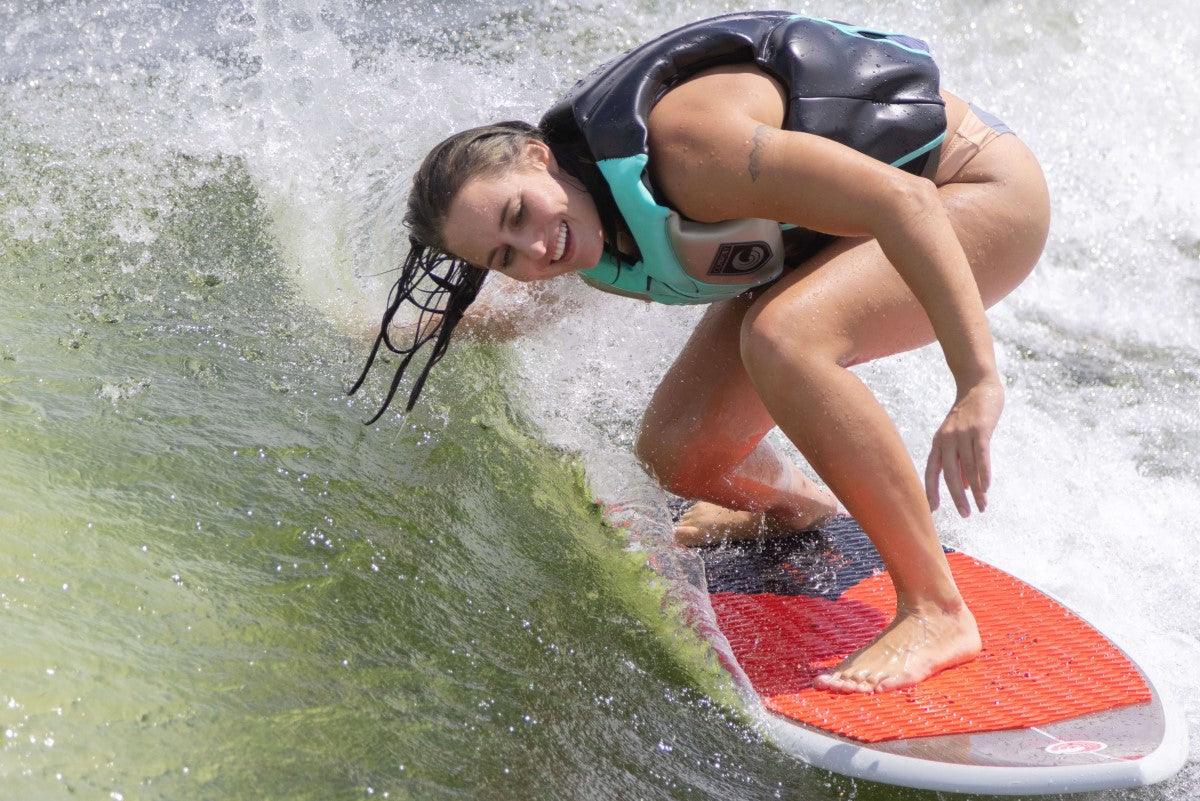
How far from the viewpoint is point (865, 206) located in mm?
2314

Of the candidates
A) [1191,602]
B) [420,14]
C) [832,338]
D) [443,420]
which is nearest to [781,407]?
[832,338]

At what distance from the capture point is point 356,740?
1.98 meters

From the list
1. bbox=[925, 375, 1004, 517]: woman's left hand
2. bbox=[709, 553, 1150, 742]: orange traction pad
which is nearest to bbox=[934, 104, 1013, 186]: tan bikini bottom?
bbox=[925, 375, 1004, 517]: woman's left hand

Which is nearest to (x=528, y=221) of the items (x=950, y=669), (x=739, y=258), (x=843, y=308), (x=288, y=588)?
(x=739, y=258)

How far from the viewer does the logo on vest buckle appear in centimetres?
259

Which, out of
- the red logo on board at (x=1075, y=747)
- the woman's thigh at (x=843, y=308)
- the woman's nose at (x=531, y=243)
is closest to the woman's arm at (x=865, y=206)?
the woman's thigh at (x=843, y=308)

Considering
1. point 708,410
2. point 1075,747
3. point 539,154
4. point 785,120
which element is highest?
point 785,120

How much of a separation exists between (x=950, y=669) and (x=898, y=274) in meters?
0.91

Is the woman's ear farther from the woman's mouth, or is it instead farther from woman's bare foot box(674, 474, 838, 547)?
woman's bare foot box(674, 474, 838, 547)

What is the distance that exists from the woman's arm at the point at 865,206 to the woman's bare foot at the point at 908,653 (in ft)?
1.53

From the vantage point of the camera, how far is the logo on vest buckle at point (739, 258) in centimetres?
259

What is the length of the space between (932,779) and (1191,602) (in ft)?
5.09

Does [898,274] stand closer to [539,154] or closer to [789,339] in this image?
[789,339]

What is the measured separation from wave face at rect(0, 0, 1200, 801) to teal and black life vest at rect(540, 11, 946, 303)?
0.78m
